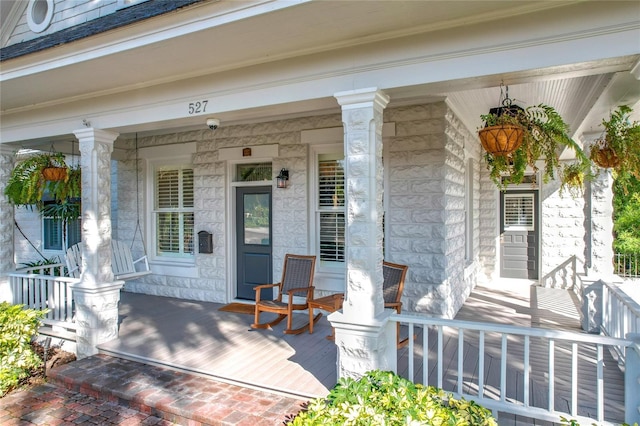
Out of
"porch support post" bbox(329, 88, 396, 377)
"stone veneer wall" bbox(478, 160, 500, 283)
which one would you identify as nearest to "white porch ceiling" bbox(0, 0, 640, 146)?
"porch support post" bbox(329, 88, 396, 377)

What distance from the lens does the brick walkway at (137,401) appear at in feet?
10.4

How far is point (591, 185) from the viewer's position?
5.13m

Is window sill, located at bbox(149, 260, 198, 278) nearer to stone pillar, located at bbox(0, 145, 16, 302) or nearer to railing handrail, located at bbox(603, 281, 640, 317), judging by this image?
stone pillar, located at bbox(0, 145, 16, 302)

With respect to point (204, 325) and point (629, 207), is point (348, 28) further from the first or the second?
point (629, 207)

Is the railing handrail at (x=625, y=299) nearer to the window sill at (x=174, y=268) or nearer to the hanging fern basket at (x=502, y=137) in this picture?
the hanging fern basket at (x=502, y=137)

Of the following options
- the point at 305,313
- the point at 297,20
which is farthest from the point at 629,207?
the point at 297,20

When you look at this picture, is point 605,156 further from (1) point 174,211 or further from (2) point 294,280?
(1) point 174,211

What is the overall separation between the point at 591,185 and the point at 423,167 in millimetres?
2217

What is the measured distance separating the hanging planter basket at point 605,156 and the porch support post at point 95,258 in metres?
5.35

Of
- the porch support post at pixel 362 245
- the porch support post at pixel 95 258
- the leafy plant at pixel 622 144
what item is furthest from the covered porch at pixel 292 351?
the leafy plant at pixel 622 144

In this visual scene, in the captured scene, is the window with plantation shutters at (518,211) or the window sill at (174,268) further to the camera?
the window with plantation shutters at (518,211)

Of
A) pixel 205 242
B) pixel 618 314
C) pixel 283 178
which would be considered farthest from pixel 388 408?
pixel 205 242

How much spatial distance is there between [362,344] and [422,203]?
8.00 feet

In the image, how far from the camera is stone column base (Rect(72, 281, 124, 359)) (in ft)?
14.8
